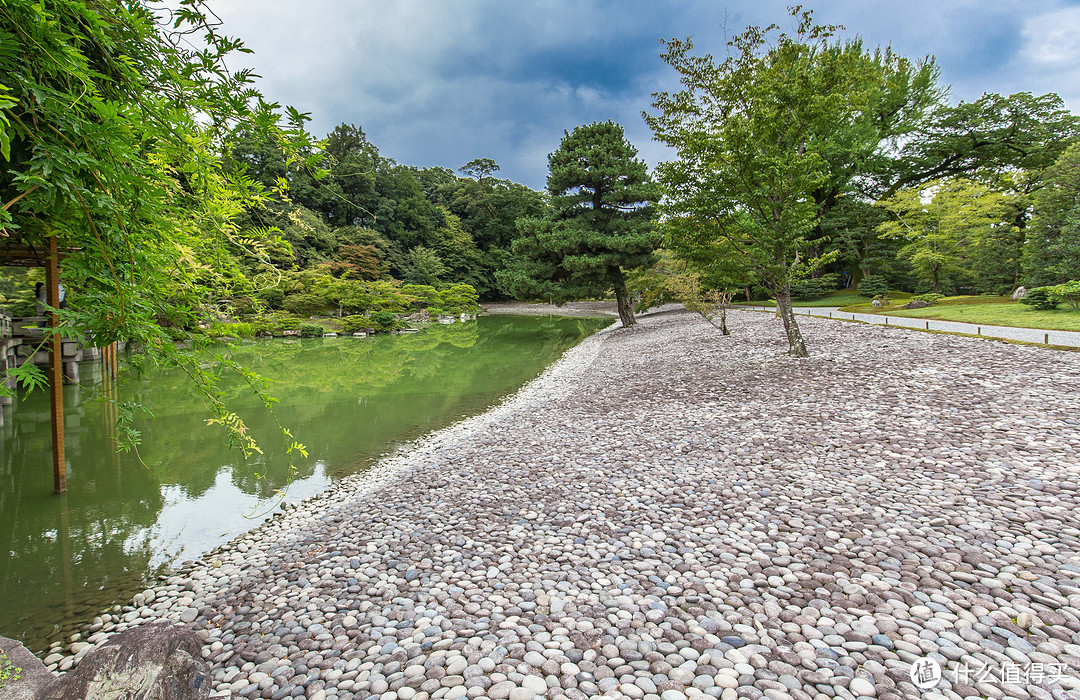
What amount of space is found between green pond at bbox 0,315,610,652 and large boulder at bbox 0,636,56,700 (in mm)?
1186

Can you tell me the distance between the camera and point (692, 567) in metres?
3.23

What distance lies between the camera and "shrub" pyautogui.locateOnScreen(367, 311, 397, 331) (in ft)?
83.0

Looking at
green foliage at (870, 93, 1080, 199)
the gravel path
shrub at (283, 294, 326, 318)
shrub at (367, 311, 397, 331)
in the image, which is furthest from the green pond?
green foliage at (870, 93, 1080, 199)

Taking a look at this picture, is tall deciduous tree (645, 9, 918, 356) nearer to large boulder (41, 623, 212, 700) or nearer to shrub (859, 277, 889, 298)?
large boulder (41, 623, 212, 700)

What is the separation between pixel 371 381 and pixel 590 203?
12.7m

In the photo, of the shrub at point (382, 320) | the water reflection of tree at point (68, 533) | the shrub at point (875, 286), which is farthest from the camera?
the shrub at point (382, 320)

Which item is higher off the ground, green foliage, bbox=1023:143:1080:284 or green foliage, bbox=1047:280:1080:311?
green foliage, bbox=1023:143:1080:284

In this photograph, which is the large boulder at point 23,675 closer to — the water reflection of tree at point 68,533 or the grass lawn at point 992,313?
the water reflection of tree at point 68,533

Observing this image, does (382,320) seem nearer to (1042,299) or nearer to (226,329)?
(226,329)

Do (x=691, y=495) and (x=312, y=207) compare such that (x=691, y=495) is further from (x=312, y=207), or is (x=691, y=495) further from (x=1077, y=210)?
(x=312, y=207)

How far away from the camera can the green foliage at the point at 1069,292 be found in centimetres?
1206

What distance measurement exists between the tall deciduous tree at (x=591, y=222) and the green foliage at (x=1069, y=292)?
11540 mm

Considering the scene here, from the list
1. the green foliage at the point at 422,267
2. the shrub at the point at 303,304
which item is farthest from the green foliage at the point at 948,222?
the green foliage at the point at 422,267

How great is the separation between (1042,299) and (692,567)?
16946mm
